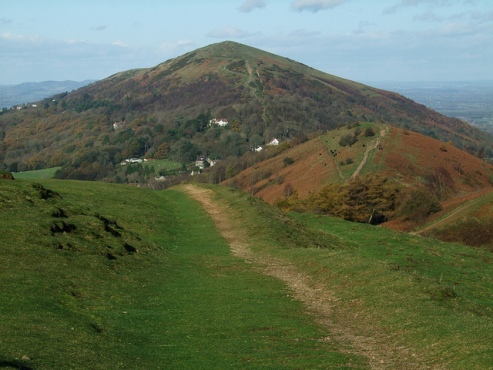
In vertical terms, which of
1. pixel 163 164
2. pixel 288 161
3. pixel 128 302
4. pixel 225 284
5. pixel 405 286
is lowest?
pixel 163 164

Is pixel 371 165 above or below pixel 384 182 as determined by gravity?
below

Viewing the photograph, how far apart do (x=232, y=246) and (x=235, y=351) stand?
16561 millimetres

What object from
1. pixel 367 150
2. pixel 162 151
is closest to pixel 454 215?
pixel 367 150

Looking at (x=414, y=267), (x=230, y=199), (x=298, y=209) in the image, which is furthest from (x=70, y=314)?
(x=298, y=209)

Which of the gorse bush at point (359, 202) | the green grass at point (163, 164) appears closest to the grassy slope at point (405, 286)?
the gorse bush at point (359, 202)

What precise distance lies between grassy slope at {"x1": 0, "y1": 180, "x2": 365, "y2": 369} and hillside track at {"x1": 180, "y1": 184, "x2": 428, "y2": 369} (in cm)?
53

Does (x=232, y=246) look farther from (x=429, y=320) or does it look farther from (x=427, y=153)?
(x=427, y=153)

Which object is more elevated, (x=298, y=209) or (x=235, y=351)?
(x=235, y=351)

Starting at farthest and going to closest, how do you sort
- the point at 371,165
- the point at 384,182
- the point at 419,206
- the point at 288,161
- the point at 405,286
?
the point at 288,161 → the point at 371,165 → the point at 384,182 → the point at 419,206 → the point at 405,286

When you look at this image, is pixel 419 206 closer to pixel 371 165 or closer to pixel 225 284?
pixel 371 165

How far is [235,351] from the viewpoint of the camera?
12500mm

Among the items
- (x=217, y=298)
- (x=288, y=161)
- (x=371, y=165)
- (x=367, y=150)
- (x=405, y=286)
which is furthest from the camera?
(x=288, y=161)

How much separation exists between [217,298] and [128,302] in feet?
9.03

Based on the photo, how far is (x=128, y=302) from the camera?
54.4 feet
